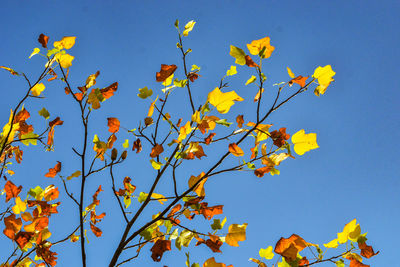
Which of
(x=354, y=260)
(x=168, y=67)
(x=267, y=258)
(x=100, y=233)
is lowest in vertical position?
(x=354, y=260)

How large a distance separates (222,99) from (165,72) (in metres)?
0.31

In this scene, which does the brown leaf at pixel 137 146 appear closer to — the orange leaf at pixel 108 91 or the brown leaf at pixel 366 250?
the orange leaf at pixel 108 91

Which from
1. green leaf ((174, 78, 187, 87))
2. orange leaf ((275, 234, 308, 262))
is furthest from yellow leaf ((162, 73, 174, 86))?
orange leaf ((275, 234, 308, 262))

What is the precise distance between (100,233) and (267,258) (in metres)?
1.03

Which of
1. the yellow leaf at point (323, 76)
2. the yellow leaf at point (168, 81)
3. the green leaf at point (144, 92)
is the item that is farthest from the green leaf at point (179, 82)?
the yellow leaf at point (323, 76)

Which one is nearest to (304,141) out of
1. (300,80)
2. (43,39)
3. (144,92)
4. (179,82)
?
(300,80)

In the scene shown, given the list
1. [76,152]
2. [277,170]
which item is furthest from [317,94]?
[76,152]

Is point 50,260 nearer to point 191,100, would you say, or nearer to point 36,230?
point 36,230

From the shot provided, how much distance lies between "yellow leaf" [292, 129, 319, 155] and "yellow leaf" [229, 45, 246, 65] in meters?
0.38

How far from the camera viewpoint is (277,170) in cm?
131

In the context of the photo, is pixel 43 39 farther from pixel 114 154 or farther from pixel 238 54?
pixel 238 54

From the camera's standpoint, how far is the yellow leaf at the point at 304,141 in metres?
1.21

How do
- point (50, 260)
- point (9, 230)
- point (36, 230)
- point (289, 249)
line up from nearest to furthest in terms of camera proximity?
point (289, 249) → point (9, 230) → point (36, 230) → point (50, 260)

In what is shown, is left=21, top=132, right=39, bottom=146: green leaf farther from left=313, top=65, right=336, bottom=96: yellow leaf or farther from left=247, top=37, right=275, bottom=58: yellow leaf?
left=313, top=65, right=336, bottom=96: yellow leaf
